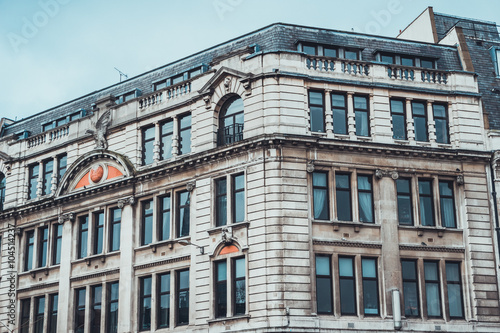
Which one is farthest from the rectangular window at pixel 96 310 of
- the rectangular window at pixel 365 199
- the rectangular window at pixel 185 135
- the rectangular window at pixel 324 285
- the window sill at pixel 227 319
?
the rectangular window at pixel 365 199

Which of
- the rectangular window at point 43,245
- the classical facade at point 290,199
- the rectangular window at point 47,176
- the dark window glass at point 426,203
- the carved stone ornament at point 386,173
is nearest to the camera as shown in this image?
the classical facade at point 290,199

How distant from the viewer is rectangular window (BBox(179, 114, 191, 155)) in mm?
38812

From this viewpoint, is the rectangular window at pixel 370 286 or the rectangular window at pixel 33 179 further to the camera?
the rectangular window at pixel 33 179

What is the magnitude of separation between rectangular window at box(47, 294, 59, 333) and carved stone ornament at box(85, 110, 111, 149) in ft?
26.3

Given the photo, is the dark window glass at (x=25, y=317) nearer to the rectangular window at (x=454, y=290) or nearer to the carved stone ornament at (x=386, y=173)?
the carved stone ornament at (x=386, y=173)

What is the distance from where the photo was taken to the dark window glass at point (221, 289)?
1372 inches

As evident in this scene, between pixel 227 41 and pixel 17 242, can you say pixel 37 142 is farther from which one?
pixel 227 41

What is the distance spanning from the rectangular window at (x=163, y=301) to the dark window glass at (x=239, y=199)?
4768mm

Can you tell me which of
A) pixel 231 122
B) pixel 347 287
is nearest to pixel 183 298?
pixel 347 287

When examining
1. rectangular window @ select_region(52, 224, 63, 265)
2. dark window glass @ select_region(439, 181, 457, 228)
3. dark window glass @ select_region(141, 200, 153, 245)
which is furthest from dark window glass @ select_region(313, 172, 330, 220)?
rectangular window @ select_region(52, 224, 63, 265)

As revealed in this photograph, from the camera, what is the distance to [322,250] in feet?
111

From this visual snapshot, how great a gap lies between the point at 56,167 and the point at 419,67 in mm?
19787

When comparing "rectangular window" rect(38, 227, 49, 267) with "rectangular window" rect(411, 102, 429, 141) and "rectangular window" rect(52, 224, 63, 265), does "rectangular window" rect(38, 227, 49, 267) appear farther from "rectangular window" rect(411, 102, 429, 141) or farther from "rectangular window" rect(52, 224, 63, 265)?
"rectangular window" rect(411, 102, 429, 141)

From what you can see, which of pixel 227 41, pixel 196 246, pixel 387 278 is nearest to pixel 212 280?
pixel 196 246
